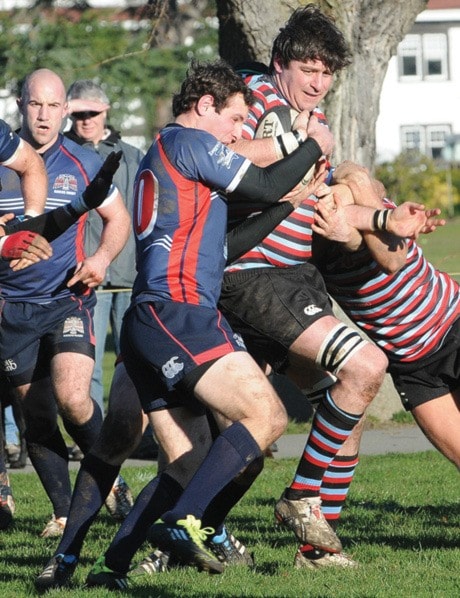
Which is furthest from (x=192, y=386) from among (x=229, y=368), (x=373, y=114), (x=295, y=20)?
(x=373, y=114)

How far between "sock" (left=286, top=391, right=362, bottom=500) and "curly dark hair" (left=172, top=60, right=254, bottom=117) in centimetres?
140

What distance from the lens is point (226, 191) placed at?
5180 mm

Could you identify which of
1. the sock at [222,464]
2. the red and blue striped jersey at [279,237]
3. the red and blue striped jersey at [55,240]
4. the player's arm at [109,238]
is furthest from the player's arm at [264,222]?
the red and blue striped jersey at [55,240]

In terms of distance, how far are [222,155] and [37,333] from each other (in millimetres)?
2358

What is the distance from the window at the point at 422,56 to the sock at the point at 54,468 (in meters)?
53.7

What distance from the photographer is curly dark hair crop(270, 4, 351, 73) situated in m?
5.84

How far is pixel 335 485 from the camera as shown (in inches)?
237

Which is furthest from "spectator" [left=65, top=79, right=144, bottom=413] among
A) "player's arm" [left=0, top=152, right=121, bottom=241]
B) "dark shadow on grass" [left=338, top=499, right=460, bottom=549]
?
"player's arm" [left=0, top=152, right=121, bottom=241]

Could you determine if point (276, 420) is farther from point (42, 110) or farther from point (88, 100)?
point (88, 100)

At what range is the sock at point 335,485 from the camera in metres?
6.02

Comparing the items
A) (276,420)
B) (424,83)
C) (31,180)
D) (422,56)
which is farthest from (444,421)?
(424,83)

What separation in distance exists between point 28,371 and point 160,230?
7.28ft

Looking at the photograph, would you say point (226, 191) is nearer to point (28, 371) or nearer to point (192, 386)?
point (192, 386)

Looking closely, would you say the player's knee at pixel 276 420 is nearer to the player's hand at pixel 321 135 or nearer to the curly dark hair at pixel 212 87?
the player's hand at pixel 321 135
